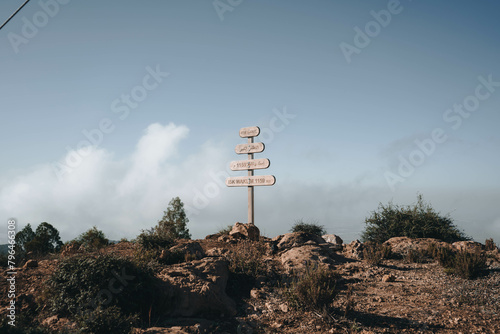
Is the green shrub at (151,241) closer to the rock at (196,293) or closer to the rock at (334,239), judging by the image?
the rock at (196,293)

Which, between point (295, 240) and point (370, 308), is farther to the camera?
point (295, 240)

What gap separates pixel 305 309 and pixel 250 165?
9.23 m

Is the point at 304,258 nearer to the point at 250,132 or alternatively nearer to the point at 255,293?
the point at 255,293

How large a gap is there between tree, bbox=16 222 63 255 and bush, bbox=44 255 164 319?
8.07 meters

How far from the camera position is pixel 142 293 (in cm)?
666

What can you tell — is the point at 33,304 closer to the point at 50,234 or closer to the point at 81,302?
the point at 81,302

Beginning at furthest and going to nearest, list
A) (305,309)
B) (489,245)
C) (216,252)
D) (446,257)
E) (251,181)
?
(251,181), (489,245), (216,252), (446,257), (305,309)

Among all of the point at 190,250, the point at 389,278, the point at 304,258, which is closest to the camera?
the point at 389,278

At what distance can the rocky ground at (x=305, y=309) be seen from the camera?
21.2 ft

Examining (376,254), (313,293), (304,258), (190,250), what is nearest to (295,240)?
(304,258)

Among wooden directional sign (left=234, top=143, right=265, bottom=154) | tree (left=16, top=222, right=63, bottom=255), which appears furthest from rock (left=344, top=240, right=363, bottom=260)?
tree (left=16, top=222, right=63, bottom=255)

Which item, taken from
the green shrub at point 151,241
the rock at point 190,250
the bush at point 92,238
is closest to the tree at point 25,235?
the bush at point 92,238

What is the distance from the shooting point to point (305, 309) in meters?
7.07

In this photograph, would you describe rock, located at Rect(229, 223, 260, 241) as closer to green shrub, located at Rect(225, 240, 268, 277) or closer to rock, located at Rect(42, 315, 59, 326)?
green shrub, located at Rect(225, 240, 268, 277)
